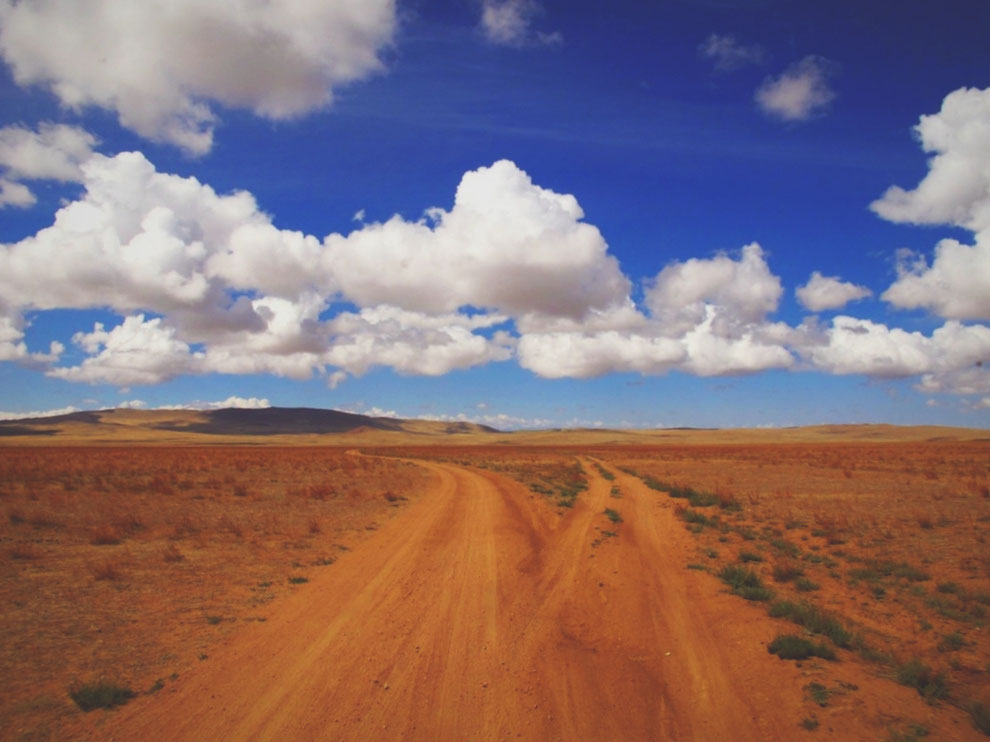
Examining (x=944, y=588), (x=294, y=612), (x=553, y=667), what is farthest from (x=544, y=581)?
(x=944, y=588)

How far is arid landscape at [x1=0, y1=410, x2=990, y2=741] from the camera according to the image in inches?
233

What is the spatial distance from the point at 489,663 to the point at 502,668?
0.21m

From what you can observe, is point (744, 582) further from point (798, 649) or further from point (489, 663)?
point (489, 663)

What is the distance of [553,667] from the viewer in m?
7.16

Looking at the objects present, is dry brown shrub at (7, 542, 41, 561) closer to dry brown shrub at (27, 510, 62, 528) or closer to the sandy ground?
dry brown shrub at (27, 510, 62, 528)

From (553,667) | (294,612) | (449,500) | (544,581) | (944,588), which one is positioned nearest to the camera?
(553,667)

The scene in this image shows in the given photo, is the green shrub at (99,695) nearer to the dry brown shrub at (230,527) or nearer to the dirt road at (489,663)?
the dirt road at (489,663)

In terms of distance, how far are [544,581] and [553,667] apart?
3959 millimetres

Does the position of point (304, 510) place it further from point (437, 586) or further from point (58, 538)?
A: point (437, 586)

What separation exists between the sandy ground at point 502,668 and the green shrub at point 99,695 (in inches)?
7.6

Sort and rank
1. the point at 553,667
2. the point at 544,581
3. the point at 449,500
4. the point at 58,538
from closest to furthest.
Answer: the point at 553,667, the point at 544,581, the point at 58,538, the point at 449,500

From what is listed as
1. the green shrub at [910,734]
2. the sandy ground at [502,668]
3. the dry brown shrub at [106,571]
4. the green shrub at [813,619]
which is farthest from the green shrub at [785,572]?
the dry brown shrub at [106,571]

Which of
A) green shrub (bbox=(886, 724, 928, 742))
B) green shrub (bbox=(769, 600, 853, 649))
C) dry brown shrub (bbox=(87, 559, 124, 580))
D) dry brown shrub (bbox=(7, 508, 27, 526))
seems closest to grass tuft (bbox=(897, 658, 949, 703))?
green shrub (bbox=(886, 724, 928, 742))

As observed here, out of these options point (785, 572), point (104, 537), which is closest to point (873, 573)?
point (785, 572)
